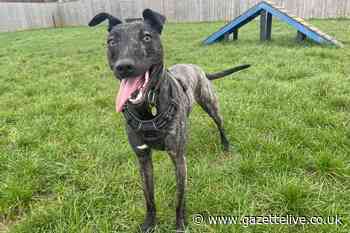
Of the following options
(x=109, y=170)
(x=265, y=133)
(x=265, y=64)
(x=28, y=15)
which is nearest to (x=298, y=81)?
(x=265, y=64)

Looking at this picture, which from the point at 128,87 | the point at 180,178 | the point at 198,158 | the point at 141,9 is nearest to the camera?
the point at 128,87

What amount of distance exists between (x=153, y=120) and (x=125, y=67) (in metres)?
0.46

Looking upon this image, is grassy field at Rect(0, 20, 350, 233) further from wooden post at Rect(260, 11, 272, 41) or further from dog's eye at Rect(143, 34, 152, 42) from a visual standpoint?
wooden post at Rect(260, 11, 272, 41)

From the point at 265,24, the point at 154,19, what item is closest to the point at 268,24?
the point at 265,24

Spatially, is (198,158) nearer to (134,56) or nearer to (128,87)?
(128,87)

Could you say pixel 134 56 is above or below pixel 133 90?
above

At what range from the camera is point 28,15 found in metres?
21.7

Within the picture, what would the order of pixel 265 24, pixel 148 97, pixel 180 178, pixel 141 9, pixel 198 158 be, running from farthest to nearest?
pixel 141 9 → pixel 265 24 → pixel 198 158 → pixel 180 178 → pixel 148 97

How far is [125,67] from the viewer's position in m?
1.58

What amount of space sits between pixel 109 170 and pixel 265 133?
1883 mm

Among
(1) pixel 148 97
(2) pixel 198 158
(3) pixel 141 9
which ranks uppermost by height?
(3) pixel 141 9

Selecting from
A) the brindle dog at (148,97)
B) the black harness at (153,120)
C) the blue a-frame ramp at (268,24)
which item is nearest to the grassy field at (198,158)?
the brindle dog at (148,97)

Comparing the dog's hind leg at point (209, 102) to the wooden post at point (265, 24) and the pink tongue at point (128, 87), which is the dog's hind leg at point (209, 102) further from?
the wooden post at point (265, 24)

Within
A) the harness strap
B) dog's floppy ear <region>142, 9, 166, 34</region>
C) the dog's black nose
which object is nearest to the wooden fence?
dog's floppy ear <region>142, 9, 166, 34</region>
